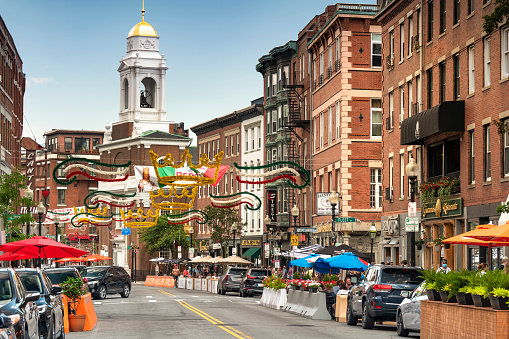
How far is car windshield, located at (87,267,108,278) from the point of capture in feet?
167

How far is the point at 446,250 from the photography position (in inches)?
1526

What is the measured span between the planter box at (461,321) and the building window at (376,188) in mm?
37008

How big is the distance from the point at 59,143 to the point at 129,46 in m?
53.7

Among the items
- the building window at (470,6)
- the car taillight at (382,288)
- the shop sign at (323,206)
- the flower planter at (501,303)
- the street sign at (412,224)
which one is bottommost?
the car taillight at (382,288)

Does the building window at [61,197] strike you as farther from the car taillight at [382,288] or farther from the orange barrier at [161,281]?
the car taillight at [382,288]

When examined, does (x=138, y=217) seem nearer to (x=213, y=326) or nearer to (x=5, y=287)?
(x=213, y=326)

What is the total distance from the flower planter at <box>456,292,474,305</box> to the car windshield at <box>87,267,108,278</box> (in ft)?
115

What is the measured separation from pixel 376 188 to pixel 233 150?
1532 inches

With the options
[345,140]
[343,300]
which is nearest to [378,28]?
[345,140]

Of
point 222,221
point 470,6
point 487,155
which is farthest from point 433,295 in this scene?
point 222,221

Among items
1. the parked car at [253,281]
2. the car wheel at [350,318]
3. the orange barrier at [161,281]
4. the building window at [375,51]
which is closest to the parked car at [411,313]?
the car wheel at [350,318]

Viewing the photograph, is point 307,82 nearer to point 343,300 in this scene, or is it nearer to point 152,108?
point 343,300

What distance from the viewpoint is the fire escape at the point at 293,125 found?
68875 millimetres

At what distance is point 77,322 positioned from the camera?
1014 inches
